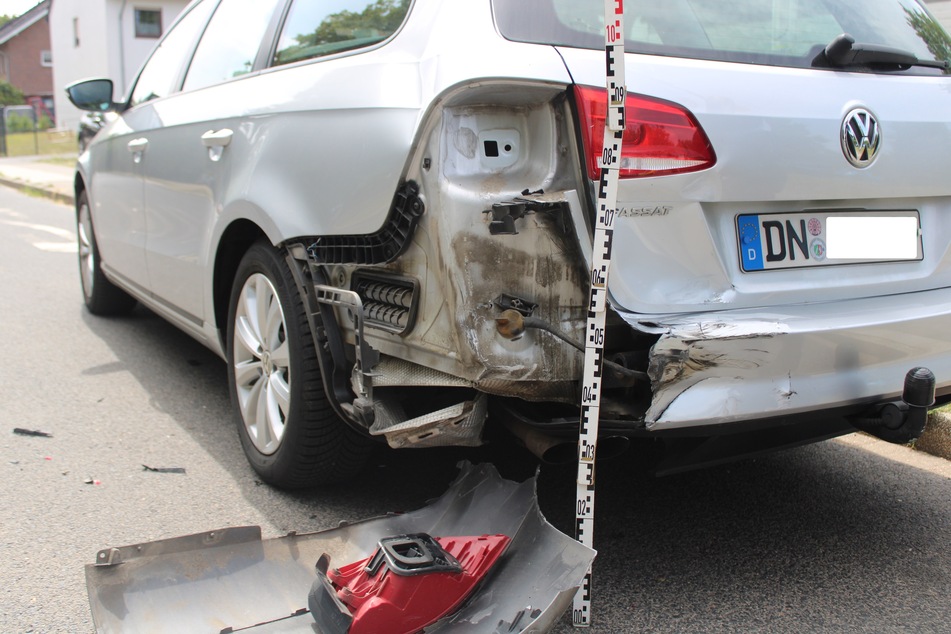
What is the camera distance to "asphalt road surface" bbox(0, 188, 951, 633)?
2.50 meters

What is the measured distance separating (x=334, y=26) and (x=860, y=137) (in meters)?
1.65

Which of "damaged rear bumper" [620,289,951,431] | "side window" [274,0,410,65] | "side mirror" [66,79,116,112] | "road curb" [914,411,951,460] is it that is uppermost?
"side window" [274,0,410,65]

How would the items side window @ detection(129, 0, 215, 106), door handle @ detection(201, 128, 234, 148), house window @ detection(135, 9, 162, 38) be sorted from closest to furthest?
door handle @ detection(201, 128, 234, 148) → side window @ detection(129, 0, 215, 106) → house window @ detection(135, 9, 162, 38)

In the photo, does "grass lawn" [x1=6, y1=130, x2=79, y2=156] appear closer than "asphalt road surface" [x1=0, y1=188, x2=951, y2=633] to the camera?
No

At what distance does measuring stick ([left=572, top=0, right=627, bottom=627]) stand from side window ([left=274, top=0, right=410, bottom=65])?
0.75 meters

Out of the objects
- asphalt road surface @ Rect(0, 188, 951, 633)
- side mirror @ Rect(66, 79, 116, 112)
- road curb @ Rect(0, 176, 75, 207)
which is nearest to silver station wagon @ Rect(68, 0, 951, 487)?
asphalt road surface @ Rect(0, 188, 951, 633)

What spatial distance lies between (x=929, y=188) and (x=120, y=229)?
3.93 m

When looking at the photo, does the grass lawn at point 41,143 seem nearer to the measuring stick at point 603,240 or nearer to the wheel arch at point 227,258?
the wheel arch at point 227,258

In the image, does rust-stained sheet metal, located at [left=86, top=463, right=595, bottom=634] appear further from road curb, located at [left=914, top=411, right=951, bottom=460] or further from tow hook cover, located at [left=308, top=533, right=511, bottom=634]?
road curb, located at [left=914, top=411, right=951, bottom=460]

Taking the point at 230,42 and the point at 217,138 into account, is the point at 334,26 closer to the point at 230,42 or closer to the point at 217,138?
the point at 217,138

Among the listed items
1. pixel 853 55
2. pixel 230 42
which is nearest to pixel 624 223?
pixel 853 55

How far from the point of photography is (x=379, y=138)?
238cm

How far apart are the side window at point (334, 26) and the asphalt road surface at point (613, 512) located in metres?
1.54

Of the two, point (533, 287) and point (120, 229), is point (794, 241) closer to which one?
point (533, 287)
